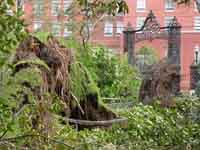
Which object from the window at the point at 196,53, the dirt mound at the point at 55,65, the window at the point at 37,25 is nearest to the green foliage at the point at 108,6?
the dirt mound at the point at 55,65

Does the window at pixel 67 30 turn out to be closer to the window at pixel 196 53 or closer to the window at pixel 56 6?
the window at pixel 56 6

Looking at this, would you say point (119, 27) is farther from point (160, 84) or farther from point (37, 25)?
point (37, 25)

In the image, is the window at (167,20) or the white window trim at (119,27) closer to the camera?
the white window trim at (119,27)

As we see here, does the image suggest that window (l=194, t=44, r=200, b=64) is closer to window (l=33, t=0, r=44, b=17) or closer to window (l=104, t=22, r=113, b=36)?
window (l=104, t=22, r=113, b=36)

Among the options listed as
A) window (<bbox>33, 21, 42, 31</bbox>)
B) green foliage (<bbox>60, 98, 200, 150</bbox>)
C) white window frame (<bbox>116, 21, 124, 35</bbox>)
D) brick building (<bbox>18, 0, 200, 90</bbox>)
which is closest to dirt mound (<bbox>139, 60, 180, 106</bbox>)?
brick building (<bbox>18, 0, 200, 90</bbox>)

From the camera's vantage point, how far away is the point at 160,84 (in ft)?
21.9

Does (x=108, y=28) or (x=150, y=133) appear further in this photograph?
(x=108, y=28)

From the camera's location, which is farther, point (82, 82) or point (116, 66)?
point (116, 66)

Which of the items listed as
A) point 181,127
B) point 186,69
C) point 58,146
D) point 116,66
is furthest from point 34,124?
point 186,69

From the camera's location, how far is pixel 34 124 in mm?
2736

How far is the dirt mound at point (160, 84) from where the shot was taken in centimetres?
645

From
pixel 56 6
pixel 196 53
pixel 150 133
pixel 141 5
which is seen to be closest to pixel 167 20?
pixel 196 53

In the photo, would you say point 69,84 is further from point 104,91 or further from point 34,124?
point 104,91

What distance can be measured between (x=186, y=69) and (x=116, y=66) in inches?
78.9
